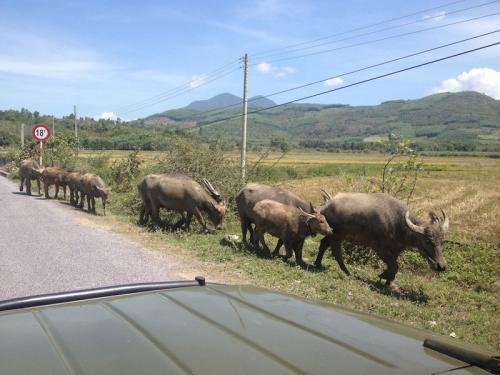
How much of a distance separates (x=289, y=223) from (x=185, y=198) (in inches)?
170

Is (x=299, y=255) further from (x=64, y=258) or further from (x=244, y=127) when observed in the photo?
(x=244, y=127)

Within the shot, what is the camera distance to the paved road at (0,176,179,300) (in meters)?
8.33

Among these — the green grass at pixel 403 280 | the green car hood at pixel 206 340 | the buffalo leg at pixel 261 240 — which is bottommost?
the green grass at pixel 403 280

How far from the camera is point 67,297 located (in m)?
2.83

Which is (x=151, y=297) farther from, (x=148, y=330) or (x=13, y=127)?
(x=13, y=127)

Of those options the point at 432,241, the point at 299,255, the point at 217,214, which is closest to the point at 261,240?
the point at 299,255

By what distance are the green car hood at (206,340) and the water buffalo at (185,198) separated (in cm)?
1157

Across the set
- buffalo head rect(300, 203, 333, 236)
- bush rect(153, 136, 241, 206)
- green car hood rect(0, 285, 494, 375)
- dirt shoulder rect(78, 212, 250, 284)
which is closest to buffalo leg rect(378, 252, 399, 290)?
buffalo head rect(300, 203, 333, 236)

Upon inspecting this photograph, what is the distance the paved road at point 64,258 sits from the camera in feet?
27.3

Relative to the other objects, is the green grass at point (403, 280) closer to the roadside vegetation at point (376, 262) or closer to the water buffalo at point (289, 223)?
the roadside vegetation at point (376, 262)

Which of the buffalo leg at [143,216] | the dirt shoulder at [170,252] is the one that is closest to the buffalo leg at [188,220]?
the dirt shoulder at [170,252]

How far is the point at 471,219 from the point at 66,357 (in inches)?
850

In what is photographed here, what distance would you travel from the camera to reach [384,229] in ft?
33.6

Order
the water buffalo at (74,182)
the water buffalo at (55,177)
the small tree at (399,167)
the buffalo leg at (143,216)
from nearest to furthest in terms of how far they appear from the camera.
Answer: the small tree at (399,167) → the buffalo leg at (143,216) → the water buffalo at (74,182) → the water buffalo at (55,177)
